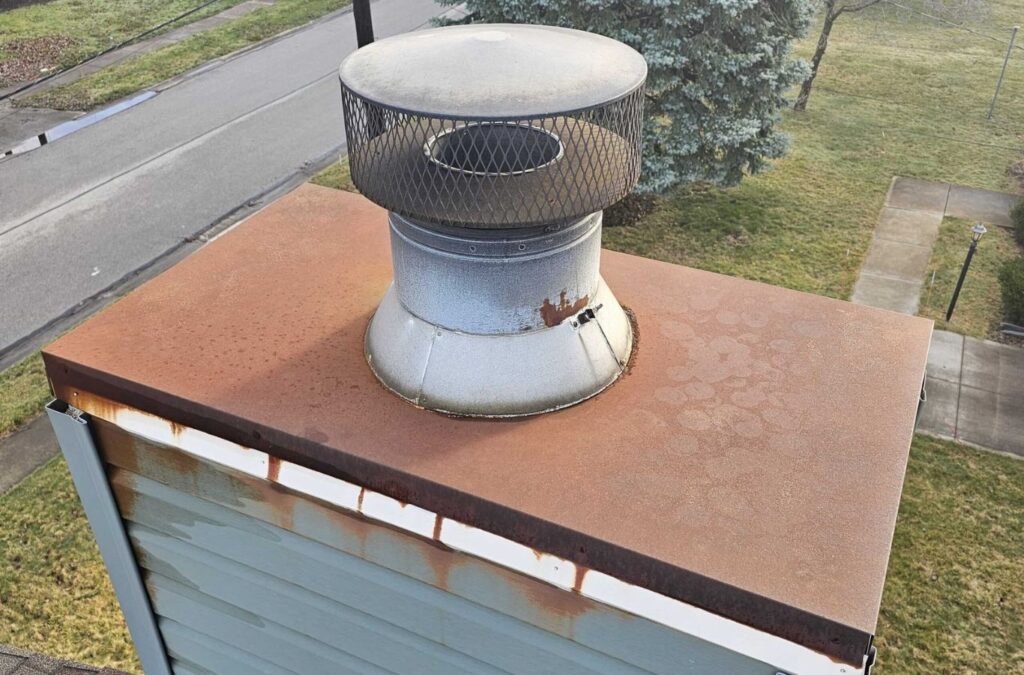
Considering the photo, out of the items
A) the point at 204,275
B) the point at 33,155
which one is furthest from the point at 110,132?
the point at 204,275

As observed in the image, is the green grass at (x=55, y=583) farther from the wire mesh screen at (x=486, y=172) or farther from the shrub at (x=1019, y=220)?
the shrub at (x=1019, y=220)

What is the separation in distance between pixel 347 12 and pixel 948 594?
18670 mm

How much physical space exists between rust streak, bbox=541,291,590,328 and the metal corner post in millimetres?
2142

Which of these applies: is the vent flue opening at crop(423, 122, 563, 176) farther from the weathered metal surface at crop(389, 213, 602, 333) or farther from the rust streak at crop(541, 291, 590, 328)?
the rust streak at crop(541, 291, 590, 328)

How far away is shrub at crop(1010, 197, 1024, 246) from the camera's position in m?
10.8

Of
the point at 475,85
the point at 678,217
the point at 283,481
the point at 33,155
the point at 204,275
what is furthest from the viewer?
the point at 33,155

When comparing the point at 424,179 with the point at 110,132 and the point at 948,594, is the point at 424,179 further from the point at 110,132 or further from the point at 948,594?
the point at 110,132

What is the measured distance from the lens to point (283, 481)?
3193mm

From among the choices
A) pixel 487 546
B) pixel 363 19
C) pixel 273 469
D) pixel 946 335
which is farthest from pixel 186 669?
pixel 946 335

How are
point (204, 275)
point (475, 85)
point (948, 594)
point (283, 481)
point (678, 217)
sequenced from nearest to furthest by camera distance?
point (475, 85)
point (283, 481)
point (204, 275)
point (948, 594)
point (678, 217)

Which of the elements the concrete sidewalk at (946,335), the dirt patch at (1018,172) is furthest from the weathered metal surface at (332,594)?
the dirt patch at (1018,172)

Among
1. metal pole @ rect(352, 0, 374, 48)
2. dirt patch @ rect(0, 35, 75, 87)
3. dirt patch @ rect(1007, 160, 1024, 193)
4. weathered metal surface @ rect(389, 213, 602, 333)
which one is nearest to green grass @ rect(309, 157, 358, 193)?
metal pole @ rect(352, 0, 374, 48)

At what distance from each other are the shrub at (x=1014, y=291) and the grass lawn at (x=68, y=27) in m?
17.3

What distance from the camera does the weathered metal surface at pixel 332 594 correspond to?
2871 mm
